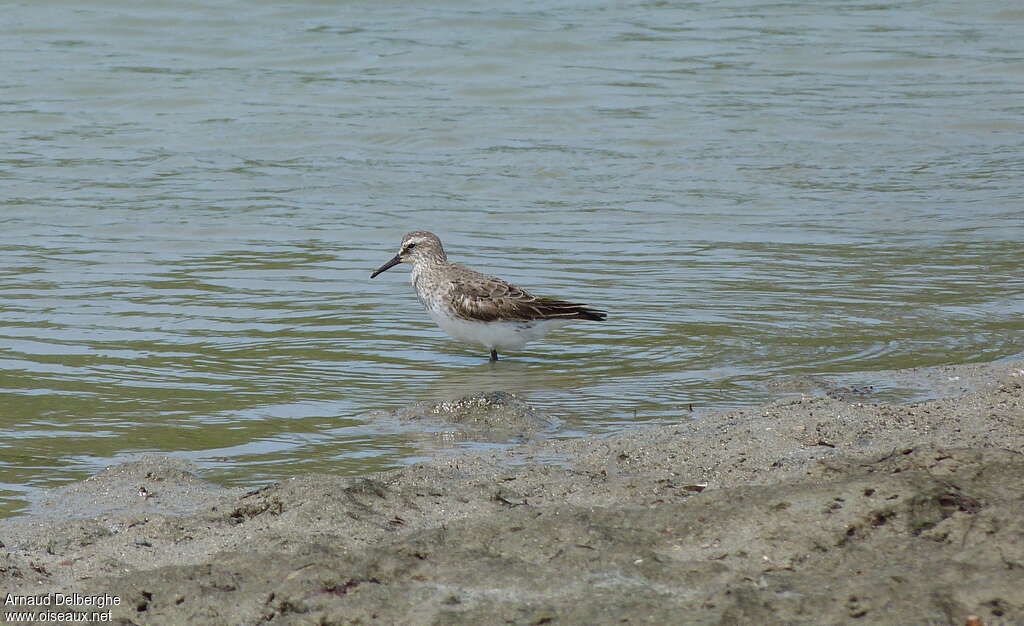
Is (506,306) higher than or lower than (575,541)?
lower

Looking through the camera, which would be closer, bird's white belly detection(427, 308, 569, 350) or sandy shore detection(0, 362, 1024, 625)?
sandy shore detection(0, 362, 1024, 625)

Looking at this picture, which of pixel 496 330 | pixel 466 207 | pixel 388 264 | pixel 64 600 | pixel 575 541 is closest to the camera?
pixel 64 600

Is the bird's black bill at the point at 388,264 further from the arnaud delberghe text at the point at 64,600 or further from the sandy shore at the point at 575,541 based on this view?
the arnaud delberghe text at the point at 64,600

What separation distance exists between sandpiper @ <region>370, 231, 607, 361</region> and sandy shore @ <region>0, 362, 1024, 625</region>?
315 centimetres

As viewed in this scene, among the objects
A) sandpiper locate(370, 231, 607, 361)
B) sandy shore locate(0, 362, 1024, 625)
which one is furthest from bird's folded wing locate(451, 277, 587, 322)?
sandy shore locate(0, 362, 1024, 625)

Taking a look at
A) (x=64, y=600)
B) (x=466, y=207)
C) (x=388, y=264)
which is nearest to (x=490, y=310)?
(x=388, y=264)

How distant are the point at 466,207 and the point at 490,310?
175 inches

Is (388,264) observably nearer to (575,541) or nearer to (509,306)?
(509,306)

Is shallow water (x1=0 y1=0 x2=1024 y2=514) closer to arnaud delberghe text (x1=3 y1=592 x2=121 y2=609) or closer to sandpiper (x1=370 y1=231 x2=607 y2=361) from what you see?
sandpiper (x1=370 y1=231 x2=607 y2=361)

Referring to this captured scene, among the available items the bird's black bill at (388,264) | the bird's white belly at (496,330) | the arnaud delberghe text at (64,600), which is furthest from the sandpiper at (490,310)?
the arnaud delberghe text at (64,600)

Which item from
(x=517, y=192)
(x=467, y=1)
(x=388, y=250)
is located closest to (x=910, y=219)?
(x=517, y=192)

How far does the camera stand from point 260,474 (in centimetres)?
641

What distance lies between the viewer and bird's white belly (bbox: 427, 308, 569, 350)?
935cm

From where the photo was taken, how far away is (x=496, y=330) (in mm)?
9367
